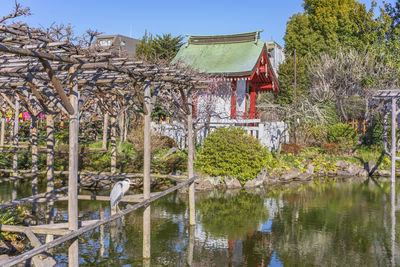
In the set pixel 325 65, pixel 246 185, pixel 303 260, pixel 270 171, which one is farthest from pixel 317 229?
pixel 325 65

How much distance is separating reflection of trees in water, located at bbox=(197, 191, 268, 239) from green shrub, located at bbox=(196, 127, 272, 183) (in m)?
1.29

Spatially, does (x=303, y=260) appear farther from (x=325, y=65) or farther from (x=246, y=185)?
(x=325, y=65)

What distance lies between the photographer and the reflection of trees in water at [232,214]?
1084 cm

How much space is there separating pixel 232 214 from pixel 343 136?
12.9 metres

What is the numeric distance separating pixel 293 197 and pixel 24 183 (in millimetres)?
10229

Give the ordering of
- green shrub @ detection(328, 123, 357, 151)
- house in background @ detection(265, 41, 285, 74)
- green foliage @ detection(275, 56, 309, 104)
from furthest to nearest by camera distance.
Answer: house in background @ detection(265, 41, 285, 74) → green foliage @ detection(275, 56, 309, 104) → green shrub @ detection(328, 123, 357, 151)

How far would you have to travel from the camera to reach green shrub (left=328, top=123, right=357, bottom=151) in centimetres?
2299

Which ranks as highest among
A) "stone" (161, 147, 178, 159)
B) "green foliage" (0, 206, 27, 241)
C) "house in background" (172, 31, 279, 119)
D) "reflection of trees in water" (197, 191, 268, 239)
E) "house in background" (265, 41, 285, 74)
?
"house in background" (265, 41, 285, 74)

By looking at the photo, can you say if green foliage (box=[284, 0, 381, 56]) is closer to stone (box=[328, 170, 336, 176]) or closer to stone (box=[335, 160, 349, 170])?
stone (box=[335, 160, 349, 170])

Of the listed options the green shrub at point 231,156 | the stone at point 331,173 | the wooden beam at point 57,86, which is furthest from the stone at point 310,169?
the wooden beam at point 57,86

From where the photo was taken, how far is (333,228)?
36.5 ft

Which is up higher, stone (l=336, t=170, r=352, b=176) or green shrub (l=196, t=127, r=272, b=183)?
green shrub (l=196, t=127, r=272, b=183)

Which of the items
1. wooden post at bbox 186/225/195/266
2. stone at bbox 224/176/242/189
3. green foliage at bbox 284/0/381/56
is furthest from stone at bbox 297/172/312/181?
green foliage at bbox 284/0/381/56

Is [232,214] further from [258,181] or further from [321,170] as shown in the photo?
[321,170]
